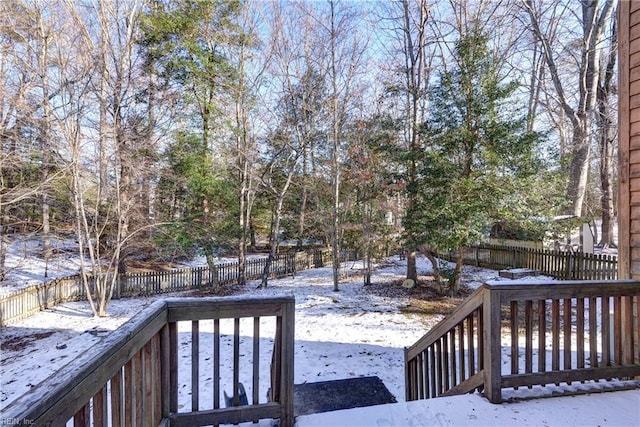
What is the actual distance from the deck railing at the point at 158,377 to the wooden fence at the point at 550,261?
7.86 meters

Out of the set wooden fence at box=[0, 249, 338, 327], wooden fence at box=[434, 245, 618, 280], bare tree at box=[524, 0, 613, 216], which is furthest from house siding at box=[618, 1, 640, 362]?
Result: wooden fence at box=[0, 249, 338, 327]

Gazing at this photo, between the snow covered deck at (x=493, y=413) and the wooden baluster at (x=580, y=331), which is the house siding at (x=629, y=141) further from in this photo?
the snow covered deck at (x=493, y=413)

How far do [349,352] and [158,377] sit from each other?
3.93 meters

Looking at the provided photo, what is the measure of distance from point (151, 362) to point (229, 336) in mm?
4985

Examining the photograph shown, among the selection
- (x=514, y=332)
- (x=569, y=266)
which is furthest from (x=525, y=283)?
(x=569, y=266)

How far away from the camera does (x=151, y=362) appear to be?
1.58m

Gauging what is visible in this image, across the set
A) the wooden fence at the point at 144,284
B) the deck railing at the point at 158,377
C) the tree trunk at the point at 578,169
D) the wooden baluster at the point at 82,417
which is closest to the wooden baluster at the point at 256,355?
the deck railing at the point at 158,377

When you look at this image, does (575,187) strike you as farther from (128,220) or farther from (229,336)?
(128,220)

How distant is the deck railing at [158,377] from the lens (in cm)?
91

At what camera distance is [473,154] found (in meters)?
7.43

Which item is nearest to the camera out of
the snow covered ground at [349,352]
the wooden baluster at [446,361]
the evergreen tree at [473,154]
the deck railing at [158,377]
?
the deck railing at [158,377]

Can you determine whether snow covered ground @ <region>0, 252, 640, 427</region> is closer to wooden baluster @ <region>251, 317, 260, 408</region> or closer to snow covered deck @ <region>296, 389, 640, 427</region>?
snow covered deck @ <region>296, 389, 640, 427</region>

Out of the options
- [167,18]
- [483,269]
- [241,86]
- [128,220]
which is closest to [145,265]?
[128,220]

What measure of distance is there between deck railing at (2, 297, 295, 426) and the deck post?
125cm
